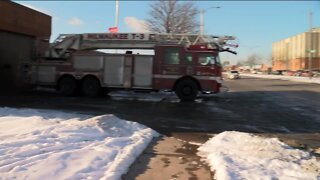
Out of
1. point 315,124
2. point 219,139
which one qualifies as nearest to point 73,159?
point 219,139

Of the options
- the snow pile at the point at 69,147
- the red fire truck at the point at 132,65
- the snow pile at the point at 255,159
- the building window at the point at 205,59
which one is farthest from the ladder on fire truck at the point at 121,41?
the snow pile at the point at 255,159

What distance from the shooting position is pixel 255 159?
7734 millimetres

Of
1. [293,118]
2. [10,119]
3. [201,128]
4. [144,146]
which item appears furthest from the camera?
[293,118]

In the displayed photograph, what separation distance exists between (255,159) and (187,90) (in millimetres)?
13789

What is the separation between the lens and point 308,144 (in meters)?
10.3

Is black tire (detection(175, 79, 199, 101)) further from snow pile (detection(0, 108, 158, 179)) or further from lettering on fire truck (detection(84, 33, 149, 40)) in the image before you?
snow pile (detection(0, 108, 158, 179))

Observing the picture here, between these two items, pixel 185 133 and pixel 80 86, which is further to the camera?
pixel 80 86

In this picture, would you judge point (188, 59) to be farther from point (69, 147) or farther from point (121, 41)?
point (69, 147)

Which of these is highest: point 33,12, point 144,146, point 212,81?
point 33,12

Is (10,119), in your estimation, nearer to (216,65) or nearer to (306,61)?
(216,65)

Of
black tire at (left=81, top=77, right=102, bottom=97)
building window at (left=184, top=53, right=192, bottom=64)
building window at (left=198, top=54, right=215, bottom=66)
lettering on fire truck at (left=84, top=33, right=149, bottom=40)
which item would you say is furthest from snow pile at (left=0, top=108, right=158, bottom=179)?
lettering on fire truck at (left=84, top=33, right=149, bottom=40)

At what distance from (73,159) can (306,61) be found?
293 ft

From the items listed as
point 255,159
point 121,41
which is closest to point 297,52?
point 121,41

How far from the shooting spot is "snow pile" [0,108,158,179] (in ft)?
21.1
